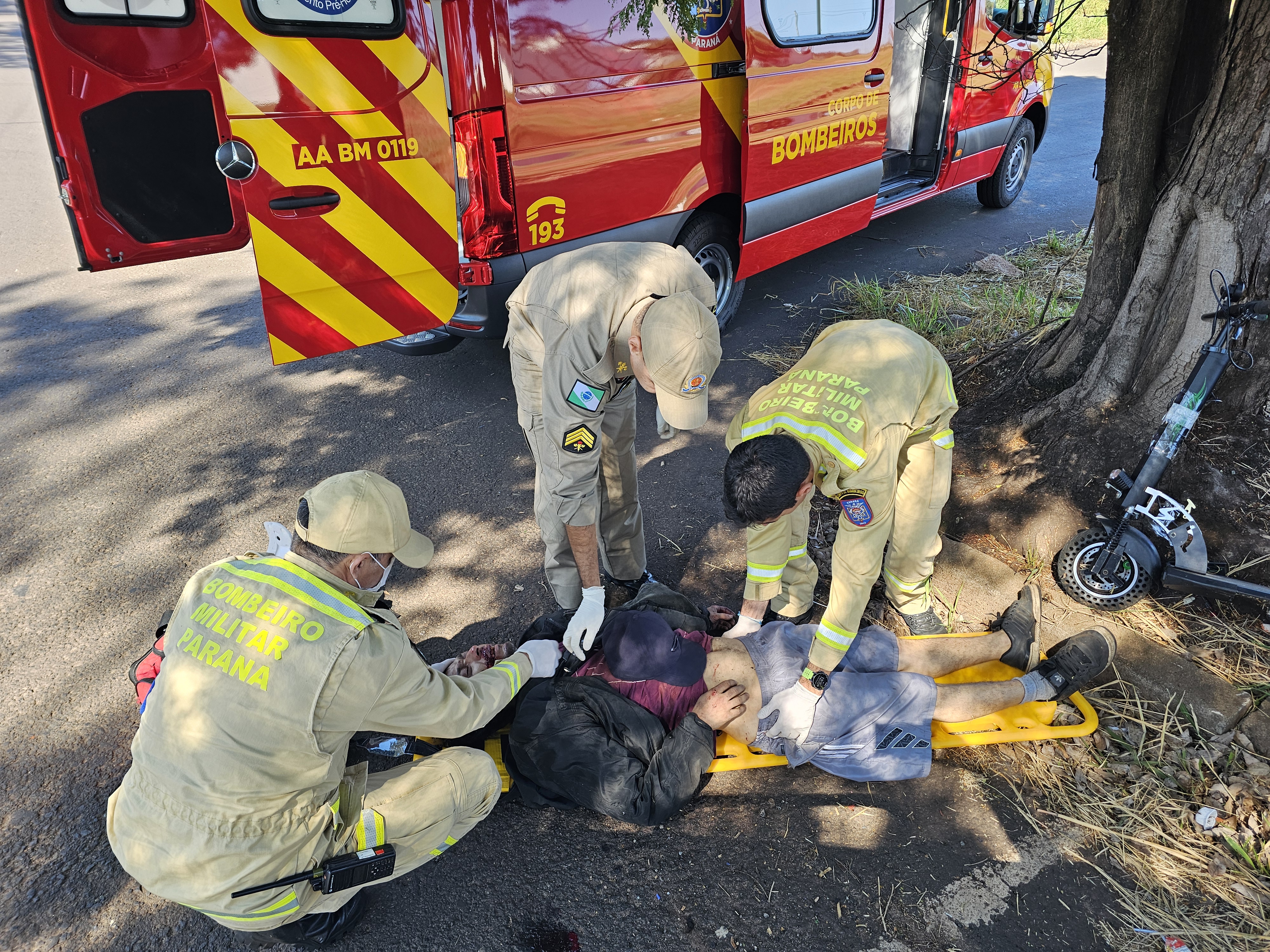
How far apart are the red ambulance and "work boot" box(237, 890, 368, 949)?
2186mm

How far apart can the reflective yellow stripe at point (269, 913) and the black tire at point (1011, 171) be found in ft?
25.6

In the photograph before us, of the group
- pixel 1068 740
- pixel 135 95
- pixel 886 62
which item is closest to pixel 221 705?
pixel 1068 740

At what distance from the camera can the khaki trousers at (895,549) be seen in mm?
2361

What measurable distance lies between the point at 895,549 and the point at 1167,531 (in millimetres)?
975

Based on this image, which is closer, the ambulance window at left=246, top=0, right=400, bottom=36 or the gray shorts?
the gray shorts

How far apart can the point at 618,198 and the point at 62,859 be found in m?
3.57

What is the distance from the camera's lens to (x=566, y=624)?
299cm

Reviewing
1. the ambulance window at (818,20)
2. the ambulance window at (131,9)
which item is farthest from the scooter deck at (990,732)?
the ambulance window at (131,9)

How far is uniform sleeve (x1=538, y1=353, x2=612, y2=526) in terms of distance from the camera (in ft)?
8.22

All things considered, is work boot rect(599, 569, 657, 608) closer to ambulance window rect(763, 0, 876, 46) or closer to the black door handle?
the black door handle

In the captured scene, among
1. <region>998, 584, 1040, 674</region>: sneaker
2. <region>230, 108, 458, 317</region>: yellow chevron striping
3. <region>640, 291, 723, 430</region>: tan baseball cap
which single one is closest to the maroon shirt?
<region>640, 291, 723, 430</region>: tan baseball cap

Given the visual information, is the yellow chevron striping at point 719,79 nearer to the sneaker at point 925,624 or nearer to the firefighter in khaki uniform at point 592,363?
the firefighter in khaki uniform at point 592,363

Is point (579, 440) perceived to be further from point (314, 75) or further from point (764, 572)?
point (314, 75)

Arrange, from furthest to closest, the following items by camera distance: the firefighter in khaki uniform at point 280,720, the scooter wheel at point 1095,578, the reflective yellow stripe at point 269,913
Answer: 1. the scooter wheel at point 1095,578
2. the reflective yellow stripe at point 269,913
3. the firefighter in khaki uniform at point 280,720
